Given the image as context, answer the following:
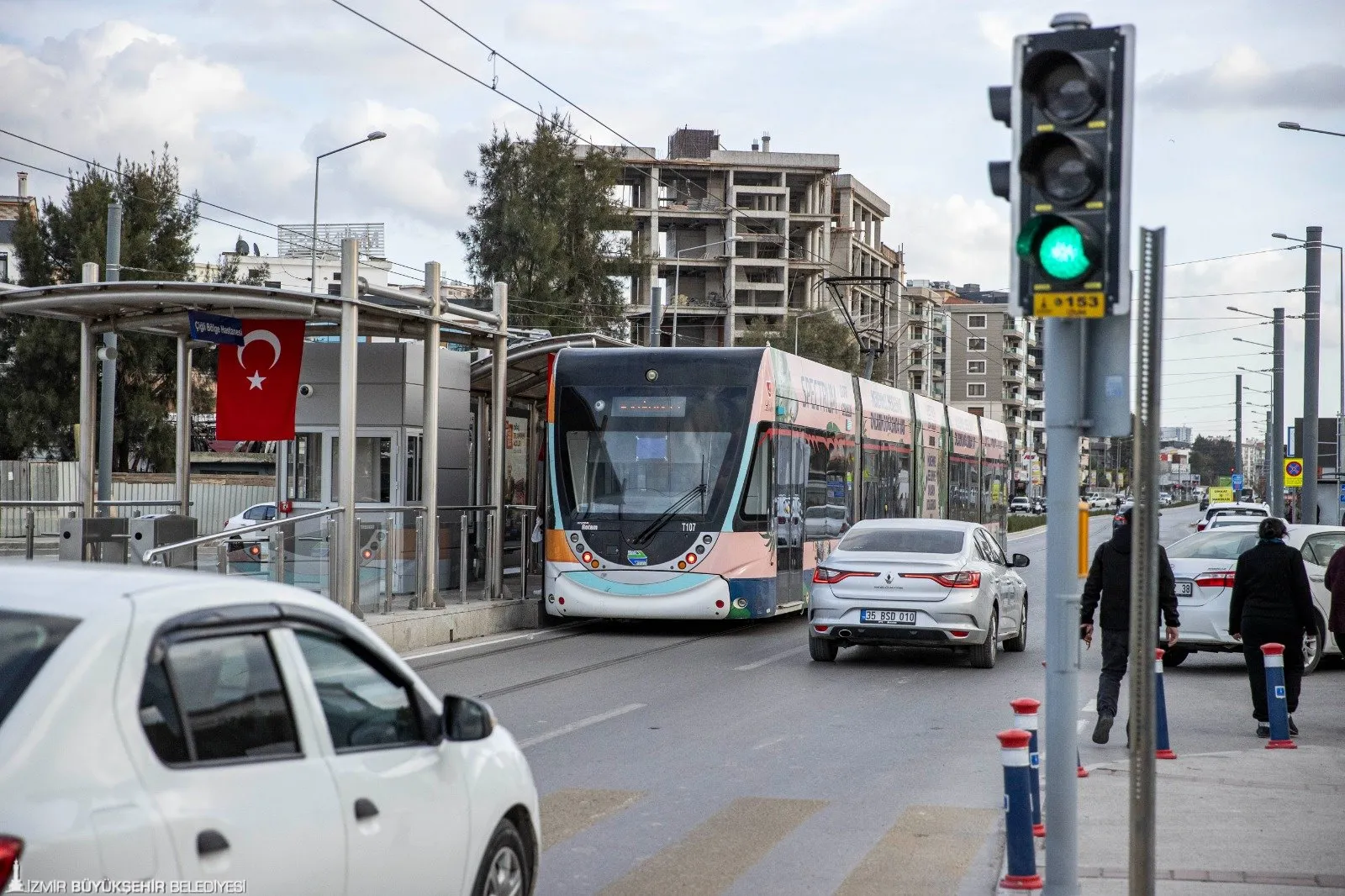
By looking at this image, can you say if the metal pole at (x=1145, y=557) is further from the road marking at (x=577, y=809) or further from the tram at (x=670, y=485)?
the tram at (x=670, y=485)

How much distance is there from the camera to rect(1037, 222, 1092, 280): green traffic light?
6.02 metres

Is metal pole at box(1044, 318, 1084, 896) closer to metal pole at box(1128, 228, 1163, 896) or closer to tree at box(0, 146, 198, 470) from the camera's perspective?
metal pole at box(1128, 228, 1163, 896)

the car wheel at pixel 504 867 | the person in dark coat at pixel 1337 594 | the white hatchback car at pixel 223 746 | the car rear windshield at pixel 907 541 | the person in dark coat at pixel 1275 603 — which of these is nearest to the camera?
the white hatchback car at pixel 223 746

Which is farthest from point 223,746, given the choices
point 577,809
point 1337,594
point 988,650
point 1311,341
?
point 1311,341

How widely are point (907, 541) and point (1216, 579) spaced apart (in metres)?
3.04

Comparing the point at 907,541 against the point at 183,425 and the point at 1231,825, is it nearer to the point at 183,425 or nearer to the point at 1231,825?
the point at 1231,825

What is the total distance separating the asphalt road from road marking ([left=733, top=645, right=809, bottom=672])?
0.03m

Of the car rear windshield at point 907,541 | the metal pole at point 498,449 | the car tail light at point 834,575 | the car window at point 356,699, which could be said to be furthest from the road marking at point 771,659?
the car window at point 356,699

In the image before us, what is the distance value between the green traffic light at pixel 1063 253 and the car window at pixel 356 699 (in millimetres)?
2849

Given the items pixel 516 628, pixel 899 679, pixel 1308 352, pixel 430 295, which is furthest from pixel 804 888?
pixel 1308 352

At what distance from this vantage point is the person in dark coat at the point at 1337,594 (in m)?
12.9

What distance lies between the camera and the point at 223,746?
157 inches

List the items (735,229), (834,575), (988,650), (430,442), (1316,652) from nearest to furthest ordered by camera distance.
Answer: (834,575) < (988,650) < (1316,652) < (430,442) < (735,229)

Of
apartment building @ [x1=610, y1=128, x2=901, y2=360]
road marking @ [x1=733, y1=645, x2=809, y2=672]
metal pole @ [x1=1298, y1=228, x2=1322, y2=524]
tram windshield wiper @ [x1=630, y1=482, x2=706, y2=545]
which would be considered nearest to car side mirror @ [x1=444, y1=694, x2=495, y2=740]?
road marking @ [x1=733, y1=645, x2=809, y2=672]
